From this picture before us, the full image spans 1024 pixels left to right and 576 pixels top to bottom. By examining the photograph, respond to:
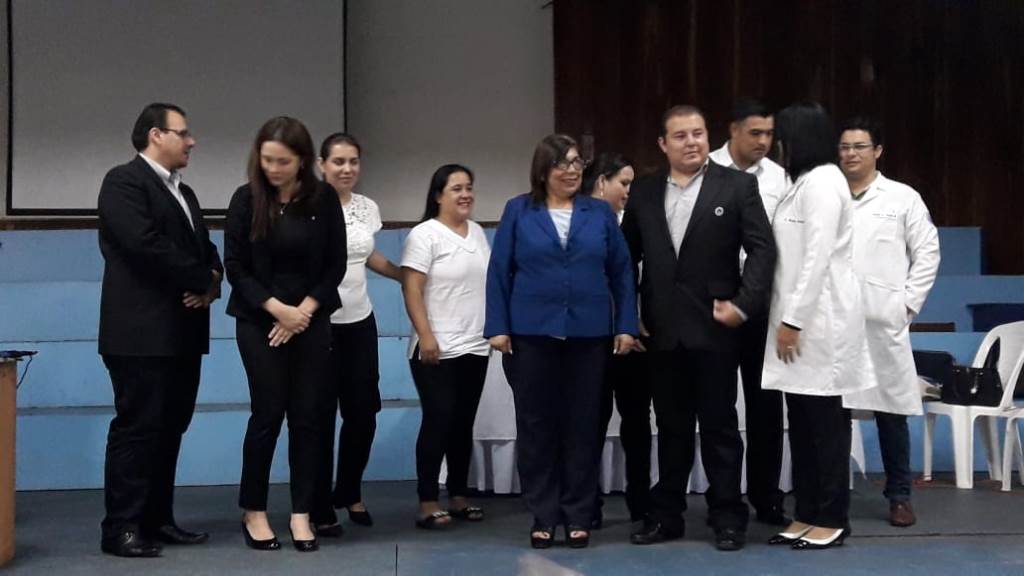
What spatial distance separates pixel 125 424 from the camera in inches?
134

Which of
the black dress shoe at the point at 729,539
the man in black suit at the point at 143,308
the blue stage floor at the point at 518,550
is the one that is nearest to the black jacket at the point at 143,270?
the man in black suit at the point at 143,308

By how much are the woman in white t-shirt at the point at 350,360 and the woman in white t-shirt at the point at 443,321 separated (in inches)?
6.7

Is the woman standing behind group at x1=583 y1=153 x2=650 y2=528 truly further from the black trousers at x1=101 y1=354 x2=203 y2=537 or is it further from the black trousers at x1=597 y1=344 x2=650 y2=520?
the black trousers at x1=101 y1=354 x2=203 y2=537

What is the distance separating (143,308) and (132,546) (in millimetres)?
733

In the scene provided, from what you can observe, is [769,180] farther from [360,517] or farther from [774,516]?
[360,517]

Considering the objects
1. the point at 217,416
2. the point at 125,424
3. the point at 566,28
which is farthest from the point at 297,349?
the point at 566,28

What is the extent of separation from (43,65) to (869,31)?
5444 mm

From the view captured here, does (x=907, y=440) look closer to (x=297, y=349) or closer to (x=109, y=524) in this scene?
(x=297, y=349)

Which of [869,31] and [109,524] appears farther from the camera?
[869,31]

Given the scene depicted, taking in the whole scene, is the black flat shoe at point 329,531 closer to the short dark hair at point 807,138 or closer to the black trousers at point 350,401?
the black trousers at point 350,401

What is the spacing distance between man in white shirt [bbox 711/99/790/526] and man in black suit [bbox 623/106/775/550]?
28cm

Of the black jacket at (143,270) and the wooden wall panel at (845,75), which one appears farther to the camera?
the wooden wall panel at (845,75)

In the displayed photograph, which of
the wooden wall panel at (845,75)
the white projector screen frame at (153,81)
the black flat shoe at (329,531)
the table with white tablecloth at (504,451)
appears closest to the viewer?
the black flat shoe at (329,531)

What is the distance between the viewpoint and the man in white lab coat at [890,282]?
151 inches
